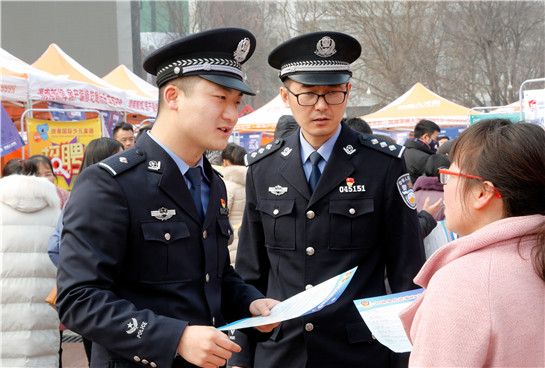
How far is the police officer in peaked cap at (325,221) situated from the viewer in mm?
2428

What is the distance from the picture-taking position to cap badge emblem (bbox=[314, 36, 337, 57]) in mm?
2713

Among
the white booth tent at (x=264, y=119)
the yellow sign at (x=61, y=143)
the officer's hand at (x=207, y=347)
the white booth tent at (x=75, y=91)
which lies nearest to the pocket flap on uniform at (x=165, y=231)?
the officer's hand at (x=207, y=347)

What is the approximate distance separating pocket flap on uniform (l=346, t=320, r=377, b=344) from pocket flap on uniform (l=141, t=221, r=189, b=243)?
90cm

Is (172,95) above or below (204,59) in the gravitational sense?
below

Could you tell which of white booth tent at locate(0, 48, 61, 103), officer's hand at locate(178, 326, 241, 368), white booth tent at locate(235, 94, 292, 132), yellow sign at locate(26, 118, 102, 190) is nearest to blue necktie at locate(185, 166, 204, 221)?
officer's hand at locate(178, 326, 241, 368)

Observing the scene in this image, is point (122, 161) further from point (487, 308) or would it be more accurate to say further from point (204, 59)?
point (487, 308)

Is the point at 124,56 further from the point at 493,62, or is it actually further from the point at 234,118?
the point at 234,118

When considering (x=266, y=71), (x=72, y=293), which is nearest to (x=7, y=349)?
(x=72, y=293)

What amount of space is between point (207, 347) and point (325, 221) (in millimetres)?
1058

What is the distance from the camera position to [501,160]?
150cm

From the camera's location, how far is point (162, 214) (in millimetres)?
1858

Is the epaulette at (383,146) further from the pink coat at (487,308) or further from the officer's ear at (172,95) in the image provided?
the pink coat at (487,308)

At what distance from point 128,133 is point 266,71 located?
2315 cm

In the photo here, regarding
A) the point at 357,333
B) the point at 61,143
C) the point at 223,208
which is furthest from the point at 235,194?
the point at 223,208
